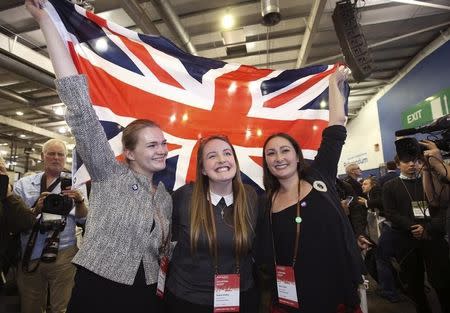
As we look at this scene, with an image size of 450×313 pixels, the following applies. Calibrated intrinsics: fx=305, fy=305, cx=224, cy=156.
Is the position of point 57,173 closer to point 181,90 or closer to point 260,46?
point 181,90

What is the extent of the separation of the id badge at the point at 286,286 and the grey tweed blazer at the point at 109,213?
623 mm

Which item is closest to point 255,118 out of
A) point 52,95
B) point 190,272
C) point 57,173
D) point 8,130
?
point 190,272

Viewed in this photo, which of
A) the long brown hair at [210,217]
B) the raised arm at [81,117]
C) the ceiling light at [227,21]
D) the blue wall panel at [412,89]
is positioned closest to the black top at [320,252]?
the long brown hair at [210,217]

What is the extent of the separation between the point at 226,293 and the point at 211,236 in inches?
11.0

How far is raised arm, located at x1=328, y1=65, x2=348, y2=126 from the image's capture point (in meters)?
1.91

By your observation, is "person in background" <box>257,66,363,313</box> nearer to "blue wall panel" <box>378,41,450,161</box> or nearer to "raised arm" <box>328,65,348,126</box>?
"raised arm" <box>328,65,348,126</box>

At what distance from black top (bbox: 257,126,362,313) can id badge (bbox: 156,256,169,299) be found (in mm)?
493

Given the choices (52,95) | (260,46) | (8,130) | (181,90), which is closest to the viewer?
(181,90)

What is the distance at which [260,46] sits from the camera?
610 cm

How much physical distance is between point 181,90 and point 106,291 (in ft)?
5.11

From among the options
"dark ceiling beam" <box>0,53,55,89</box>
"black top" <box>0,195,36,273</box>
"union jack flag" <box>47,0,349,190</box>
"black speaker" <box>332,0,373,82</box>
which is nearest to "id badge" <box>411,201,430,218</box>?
"union jack flag" <box>47,0,349,190</box>

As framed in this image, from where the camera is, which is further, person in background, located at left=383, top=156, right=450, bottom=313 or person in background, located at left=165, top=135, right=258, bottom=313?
person in background, located at left=383, top=156, right=450, bottom=313

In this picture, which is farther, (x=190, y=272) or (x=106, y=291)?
(x=190, y=272)

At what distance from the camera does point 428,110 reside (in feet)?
21.0
